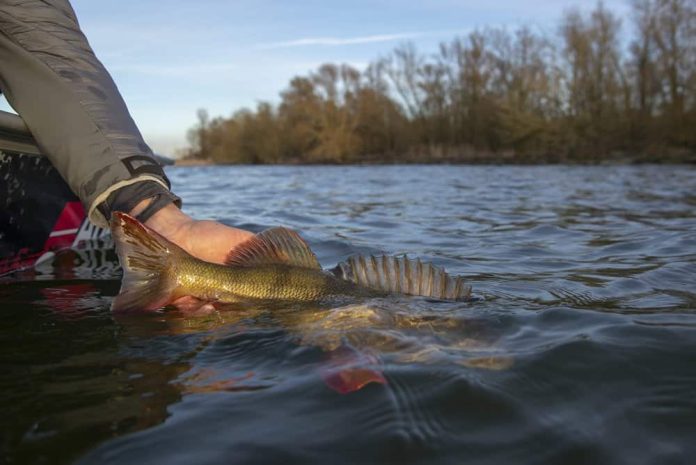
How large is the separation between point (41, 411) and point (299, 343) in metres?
1.00

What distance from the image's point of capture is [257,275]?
3.06m

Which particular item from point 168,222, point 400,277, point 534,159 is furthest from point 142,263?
point 534,159

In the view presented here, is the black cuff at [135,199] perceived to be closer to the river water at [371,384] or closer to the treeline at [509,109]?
the river water at [371,384]

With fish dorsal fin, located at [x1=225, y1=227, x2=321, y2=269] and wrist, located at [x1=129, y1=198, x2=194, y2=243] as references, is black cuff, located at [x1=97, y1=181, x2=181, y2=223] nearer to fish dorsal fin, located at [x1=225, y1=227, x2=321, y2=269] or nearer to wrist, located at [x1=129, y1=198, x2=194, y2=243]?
wrist, located at [x1=129, y1=198, x2=194, y2=243]

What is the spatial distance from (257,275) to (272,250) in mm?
145

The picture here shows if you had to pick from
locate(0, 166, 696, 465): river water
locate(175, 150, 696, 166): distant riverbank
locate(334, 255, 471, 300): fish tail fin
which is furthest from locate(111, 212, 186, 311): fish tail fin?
locate(175, 150, 696, 166): distant riverbank

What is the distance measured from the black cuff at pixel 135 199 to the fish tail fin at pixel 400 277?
985mm

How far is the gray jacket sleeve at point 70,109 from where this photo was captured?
303cm

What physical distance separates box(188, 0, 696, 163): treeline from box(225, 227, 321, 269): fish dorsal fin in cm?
3387

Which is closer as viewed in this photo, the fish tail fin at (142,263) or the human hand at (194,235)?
the fish tail fin at (142,263)

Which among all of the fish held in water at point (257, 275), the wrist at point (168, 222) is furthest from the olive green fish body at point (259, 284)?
the wrist at point (168, 222)

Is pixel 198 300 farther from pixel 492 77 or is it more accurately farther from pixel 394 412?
pixel 492 77

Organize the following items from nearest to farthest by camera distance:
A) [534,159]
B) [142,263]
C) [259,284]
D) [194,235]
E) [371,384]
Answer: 1. [371,384]
2. [142,263]
3. [259,284]
4. [194,235]
5. [534,159]

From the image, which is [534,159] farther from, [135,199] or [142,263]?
[142,263]
